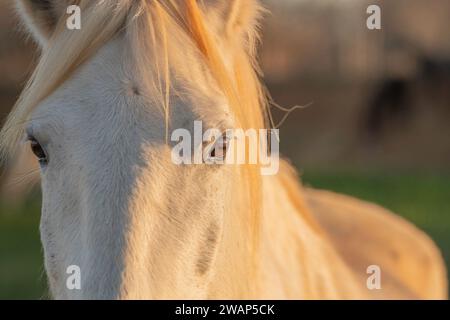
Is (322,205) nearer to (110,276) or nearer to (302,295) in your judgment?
(302,295)

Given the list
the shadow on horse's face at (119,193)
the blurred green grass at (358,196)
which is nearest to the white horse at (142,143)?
the shadow on horse's face at (119,193)

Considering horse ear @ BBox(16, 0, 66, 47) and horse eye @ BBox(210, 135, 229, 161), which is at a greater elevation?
horse ear @ BBox(16, 0, 66, 47)

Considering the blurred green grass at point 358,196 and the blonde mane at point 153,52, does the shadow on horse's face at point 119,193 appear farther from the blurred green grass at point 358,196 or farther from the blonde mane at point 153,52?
the blurred green grass at point 358,196

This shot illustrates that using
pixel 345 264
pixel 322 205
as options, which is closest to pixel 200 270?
pixel 345 264

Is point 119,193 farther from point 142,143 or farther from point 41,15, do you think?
point 41,15

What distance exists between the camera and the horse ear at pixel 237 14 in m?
2.40

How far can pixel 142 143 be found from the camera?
193 centimetres

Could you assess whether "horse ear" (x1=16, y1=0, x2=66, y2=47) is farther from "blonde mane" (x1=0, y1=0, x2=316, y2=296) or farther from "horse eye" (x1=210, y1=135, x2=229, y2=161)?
"horse eye" (x1=210, y1=135, x2=229, y2=161)

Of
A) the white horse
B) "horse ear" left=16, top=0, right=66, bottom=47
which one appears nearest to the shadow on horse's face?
the white horse

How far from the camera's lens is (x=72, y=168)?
6.45ft

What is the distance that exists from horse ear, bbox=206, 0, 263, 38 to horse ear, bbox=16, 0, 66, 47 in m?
0.46

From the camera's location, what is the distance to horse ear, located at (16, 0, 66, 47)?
2344 mm

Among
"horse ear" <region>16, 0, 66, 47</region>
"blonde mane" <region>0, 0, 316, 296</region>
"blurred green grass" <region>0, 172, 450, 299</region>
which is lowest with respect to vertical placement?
"blurred green grass" <region>0, 172, 450, 299</region>
